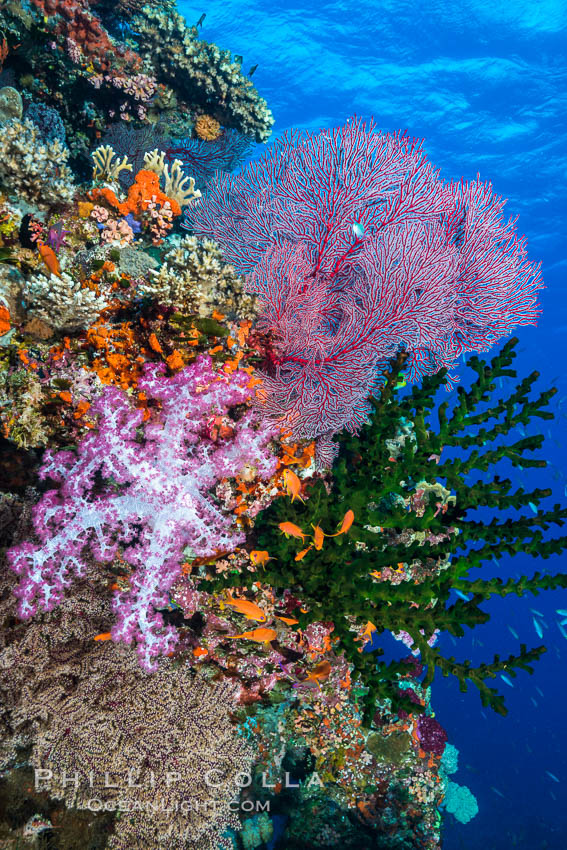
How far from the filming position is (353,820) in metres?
6.06

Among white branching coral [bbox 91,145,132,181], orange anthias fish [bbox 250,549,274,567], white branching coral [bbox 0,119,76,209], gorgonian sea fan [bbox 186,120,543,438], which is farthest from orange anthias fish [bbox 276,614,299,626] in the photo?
white branching coral [bbox 91,145,132,181]

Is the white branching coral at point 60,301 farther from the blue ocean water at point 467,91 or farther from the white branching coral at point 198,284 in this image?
the blue ocean water at point 467,91

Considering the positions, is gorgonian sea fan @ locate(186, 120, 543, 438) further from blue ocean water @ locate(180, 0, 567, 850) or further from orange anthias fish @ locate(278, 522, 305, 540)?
blue ocean water @ locate(180, 0, 567, 850)

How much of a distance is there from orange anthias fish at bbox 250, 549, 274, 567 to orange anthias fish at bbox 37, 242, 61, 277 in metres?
3.25

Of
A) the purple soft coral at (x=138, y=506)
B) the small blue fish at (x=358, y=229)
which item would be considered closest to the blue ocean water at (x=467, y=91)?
the small blue fish at (x=358, y=229)

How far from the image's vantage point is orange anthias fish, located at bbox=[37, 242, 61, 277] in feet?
13.3

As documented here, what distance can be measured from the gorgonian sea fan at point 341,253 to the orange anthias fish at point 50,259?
177cm

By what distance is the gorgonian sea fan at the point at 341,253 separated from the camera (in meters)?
4.57

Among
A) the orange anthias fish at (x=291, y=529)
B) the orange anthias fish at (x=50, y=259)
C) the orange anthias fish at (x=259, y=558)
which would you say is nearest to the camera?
the orange anthias fish at (x=291, y=529)

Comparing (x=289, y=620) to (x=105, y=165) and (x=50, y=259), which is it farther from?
(x=105, y=165)

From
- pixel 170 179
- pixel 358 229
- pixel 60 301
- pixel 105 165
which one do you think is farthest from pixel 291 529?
pixel 105 165

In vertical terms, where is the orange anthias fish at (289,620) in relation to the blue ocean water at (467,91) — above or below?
below

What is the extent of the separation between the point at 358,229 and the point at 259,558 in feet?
A: 12.8

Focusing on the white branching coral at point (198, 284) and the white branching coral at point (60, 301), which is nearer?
the white branching coral at point (60, 301)
